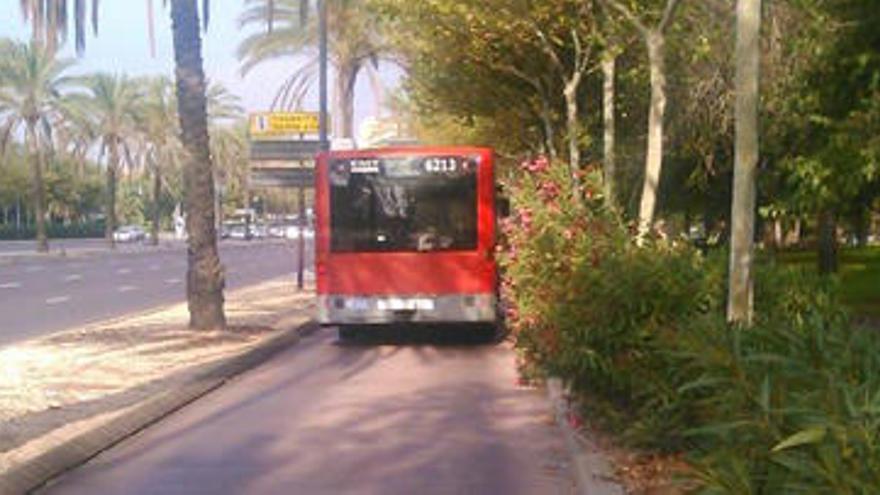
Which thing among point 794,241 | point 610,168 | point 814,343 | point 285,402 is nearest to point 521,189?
point 610,168

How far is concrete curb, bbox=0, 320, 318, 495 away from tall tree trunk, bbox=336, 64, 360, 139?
2262 cm

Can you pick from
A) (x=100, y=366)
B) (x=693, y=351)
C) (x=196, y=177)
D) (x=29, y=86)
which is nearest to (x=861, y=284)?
(x=196, y=177)

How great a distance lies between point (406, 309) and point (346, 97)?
2132cm

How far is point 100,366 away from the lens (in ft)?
47.5

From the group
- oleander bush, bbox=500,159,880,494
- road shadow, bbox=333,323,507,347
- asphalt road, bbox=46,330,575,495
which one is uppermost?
oleander bush, bbox=500,159,880,494

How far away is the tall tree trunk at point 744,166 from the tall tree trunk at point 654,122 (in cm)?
372

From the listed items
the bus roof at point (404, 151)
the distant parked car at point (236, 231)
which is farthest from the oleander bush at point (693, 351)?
the distant parked car at point (236, 231)

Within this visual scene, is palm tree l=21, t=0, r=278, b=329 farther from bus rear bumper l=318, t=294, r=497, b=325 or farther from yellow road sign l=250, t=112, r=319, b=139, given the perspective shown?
yellow road sign l=250, t=112, r=319, b=139

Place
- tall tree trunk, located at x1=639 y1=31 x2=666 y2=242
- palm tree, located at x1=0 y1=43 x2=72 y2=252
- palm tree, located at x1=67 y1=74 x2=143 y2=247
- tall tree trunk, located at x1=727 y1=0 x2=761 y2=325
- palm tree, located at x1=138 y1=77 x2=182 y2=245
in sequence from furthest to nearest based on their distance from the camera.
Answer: palm tree, located at x1=138 y1=77 x2=182 y2=245, palm tree, located at x1=67 y1=74 x2=143 y2=247, palm tree, located at x1=0 y1=43 x2=72 y2=252, tall tree trunk, located at x1=639 y1=31 x2=666 y2=242, tall tree trunk, located at x1=727 y1=0 x2=761 y2=325

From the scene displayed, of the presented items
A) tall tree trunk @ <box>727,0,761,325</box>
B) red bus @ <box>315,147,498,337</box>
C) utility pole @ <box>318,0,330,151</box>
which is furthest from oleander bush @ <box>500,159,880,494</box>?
utility pole @ <box>318,0,330,151</box>

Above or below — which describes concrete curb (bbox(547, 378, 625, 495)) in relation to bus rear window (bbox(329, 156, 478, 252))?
below

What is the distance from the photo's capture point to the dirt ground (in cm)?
1026

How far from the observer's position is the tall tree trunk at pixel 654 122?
12.8m

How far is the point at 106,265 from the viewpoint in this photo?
51375mm
